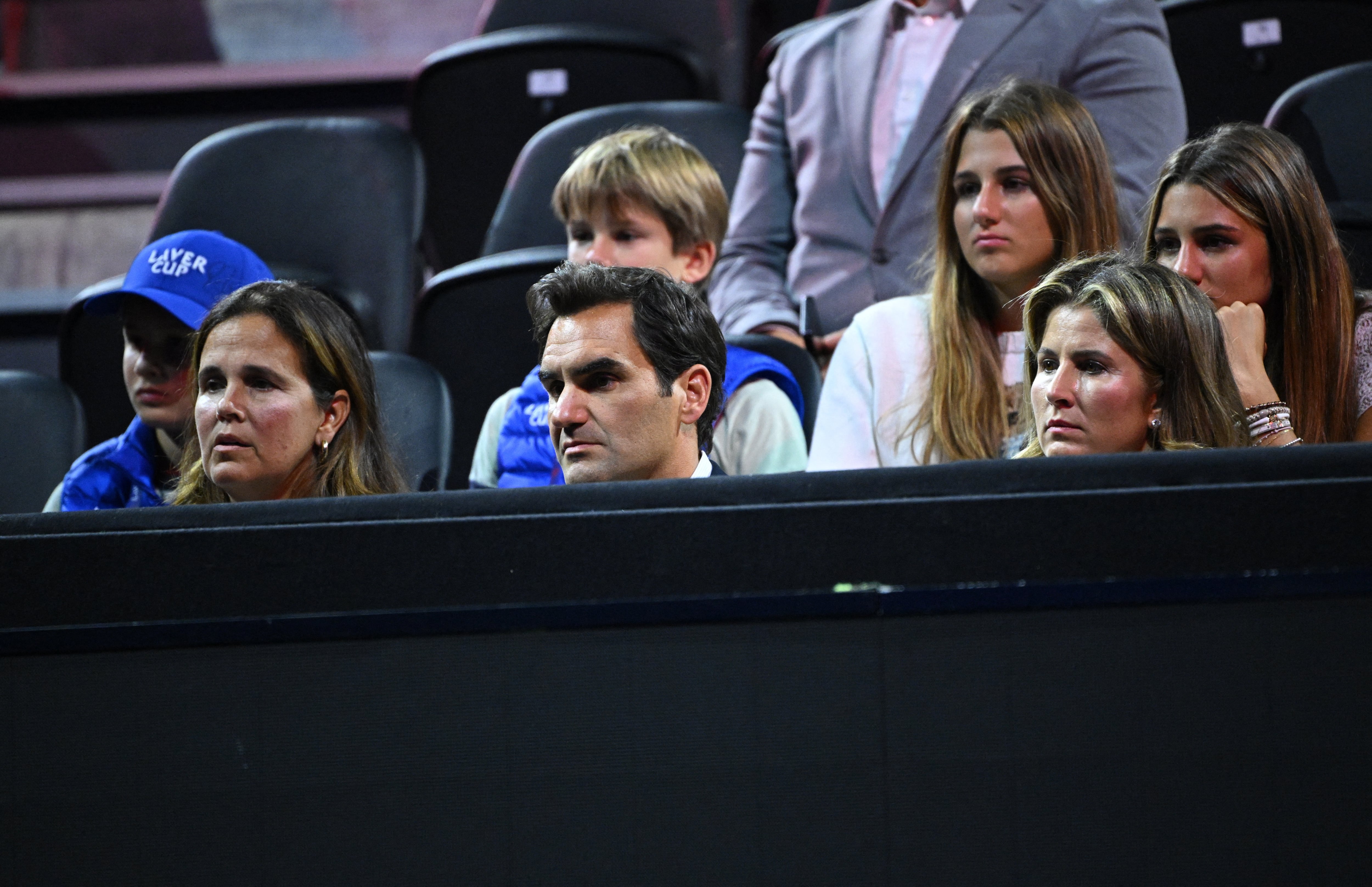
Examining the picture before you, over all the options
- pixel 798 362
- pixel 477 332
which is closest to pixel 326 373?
pixel 477 332

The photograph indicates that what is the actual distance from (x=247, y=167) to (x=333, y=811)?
182 cm

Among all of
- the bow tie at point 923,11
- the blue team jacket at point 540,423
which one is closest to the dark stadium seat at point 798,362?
the blue team jacket at point 540,423

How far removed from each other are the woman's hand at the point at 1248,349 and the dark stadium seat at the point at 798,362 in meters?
0.52

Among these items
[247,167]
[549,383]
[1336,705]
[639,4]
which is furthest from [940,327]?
[639,4]

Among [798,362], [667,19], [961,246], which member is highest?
[667,19]

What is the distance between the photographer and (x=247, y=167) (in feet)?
7.70

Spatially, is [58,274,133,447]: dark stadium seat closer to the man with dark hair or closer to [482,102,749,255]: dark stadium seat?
[482,102,749,255]: dark stadium seat

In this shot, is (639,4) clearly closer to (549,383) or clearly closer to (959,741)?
(549,383)

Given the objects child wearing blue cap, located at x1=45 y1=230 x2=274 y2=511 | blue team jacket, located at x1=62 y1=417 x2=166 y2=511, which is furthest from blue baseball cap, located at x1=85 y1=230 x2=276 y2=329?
blue team jacket, located at x1=62 y1=417 x2=166 y2=511

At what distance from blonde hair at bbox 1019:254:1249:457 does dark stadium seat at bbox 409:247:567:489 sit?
88cm

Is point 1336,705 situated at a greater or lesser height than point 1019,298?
lesser

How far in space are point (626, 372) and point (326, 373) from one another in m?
0.36

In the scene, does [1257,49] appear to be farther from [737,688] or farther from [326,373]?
[737,688]

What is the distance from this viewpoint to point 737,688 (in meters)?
0.73
